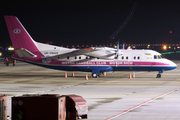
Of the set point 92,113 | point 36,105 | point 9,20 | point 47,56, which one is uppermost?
point 9,20

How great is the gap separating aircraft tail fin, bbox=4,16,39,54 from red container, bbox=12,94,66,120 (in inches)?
1028

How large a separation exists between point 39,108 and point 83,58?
26147mm

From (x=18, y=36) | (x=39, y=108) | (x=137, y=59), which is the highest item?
(x=18, y=36)

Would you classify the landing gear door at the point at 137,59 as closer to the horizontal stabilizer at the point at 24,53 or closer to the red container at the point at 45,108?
the horizontal stabilizer at the point at 24,53

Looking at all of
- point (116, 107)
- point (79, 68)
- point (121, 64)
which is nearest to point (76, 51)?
point (79, 68)

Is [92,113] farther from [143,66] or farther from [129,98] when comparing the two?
[143,66]

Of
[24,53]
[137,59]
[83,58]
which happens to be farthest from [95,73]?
[24,53]

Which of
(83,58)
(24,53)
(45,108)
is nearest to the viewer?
(45,108)

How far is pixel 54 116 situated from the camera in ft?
32.7

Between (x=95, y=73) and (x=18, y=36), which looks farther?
(x=18, y=36)

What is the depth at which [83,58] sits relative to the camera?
36156 millimetres

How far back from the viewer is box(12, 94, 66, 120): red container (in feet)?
32.7

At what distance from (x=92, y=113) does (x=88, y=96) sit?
5615 mm

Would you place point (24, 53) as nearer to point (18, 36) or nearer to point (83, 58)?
point (18, 36)
